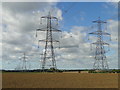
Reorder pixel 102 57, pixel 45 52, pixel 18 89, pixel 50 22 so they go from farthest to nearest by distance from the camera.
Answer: pixel 102 57, pixel 50 22, pixel 45 52, pixel 18 89

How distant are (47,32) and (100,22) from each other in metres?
27.8

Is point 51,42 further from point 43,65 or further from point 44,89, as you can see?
point 44,89

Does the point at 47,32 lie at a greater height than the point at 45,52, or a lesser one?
greater

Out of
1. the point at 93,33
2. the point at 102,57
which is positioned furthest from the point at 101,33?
the point at 102,57

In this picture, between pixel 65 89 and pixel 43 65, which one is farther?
pixel 43 65

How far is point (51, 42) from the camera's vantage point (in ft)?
221

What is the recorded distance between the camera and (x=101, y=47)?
87250 mm

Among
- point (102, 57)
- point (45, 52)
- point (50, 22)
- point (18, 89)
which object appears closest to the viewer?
point (18, 89)

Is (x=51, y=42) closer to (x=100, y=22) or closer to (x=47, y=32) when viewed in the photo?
(x=47, y=32)

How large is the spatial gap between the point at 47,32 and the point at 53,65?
882cm

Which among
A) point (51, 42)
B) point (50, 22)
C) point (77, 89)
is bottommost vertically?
point (77, 89)

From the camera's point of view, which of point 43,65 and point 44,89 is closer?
point 44,89

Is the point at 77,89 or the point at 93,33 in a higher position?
the point at 93,33

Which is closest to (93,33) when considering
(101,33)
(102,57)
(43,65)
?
(101,33)
